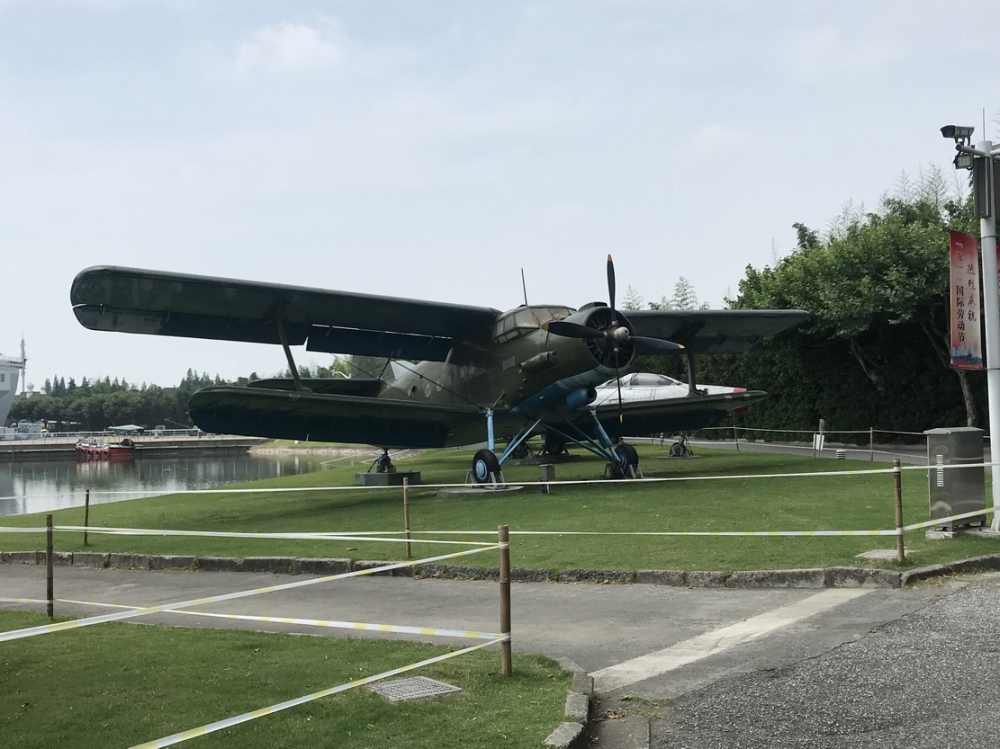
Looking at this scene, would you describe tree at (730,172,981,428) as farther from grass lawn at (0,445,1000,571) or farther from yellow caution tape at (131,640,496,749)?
yellow caution tape at (131,640,496,749)

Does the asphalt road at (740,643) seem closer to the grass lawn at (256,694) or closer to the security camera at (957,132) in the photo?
the grass lawn at (256,694)

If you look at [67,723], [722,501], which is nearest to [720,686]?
[67,723]

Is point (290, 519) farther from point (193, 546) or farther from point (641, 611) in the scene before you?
point (641, 611)

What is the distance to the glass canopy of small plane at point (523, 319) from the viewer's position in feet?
62.4

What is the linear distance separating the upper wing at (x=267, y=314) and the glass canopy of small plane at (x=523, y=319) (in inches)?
20.9

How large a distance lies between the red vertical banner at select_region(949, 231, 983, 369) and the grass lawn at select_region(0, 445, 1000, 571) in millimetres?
2333

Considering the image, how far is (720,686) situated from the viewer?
5.48m

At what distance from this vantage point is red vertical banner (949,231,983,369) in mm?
11148

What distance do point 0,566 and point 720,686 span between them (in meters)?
12.3

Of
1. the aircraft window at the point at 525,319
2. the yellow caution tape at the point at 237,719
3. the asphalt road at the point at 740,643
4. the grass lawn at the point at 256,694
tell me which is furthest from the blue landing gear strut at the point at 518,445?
the yellow caution tape at the point at 237,719

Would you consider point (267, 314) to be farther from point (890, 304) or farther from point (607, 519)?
point (890, 304)

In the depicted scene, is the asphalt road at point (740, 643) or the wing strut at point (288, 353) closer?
the asphalt road at point (740, 643)

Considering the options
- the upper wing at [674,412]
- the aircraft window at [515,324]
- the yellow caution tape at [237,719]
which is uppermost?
the aircraft window at [515,324]

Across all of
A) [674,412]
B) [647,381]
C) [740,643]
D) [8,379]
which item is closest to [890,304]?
[647,381]
